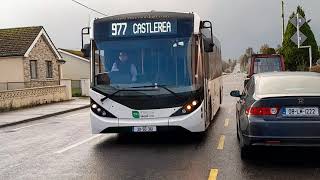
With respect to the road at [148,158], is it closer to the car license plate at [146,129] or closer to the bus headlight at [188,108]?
the car license plate at [146,129]

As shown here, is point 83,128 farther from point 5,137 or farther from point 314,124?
point 314,124

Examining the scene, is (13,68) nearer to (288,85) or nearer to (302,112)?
(288,85)

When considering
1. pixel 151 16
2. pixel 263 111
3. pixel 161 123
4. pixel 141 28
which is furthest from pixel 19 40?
pixel 263 111

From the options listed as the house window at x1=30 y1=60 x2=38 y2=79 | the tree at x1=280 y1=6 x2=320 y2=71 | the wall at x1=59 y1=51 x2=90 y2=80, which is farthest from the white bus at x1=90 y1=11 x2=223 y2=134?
the wall at x1=59 y1=51 x2=90 y2=80

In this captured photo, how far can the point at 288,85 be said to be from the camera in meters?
8.81

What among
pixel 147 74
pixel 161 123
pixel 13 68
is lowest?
pixel 161 123

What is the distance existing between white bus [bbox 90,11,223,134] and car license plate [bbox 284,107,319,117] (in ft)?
9.79

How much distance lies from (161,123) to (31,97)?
18465mm

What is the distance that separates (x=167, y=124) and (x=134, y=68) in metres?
1.41

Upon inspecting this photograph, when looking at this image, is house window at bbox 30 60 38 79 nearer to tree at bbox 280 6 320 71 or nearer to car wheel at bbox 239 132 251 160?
tree at bbox 280 6 320 71

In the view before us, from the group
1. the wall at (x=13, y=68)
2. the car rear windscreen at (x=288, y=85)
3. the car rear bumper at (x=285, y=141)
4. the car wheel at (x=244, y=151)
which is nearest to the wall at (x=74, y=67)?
the wall at (x=13, y=68)

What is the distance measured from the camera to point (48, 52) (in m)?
39.8

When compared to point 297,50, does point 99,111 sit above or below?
below

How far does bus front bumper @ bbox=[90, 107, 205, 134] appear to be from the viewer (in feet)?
35.0
